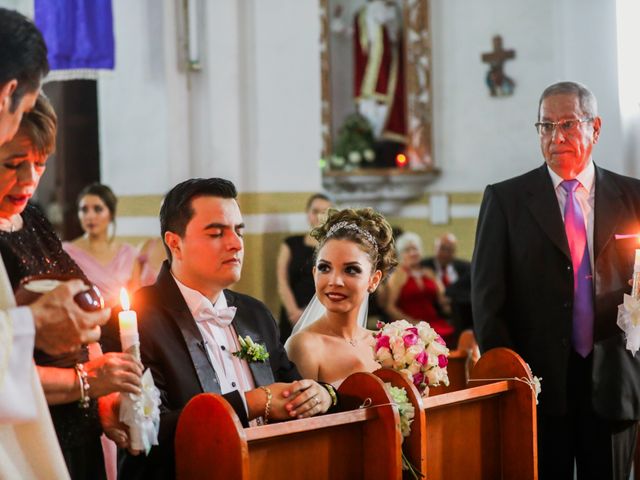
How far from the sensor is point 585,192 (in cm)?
419

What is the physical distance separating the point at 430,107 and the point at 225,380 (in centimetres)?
792

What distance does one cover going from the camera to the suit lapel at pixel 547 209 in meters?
4.07

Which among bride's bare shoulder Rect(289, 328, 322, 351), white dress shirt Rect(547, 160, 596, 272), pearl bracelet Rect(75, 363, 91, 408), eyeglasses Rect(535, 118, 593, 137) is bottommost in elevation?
bride's bare shoulder Rect(289, 328, 322, 351)

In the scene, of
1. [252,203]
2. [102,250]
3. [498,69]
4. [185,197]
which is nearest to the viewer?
[185,197]

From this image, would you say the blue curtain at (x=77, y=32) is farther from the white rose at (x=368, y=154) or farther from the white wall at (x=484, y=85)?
the white wall at (x=484, y=85)

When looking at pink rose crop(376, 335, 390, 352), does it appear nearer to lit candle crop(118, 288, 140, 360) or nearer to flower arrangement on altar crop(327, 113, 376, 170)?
lit candle crop(118, 288, 140, 360)

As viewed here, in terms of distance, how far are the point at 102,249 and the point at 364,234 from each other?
3.41 meters

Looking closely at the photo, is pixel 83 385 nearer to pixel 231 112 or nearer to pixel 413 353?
pixel 413 353

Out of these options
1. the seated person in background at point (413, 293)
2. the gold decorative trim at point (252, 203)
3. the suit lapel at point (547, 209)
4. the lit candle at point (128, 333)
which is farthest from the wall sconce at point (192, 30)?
the lit candle at point (128, 333)

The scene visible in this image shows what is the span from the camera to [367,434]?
3287 mm

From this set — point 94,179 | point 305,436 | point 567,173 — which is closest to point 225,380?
point 305,436

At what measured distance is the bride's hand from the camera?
3176 mm

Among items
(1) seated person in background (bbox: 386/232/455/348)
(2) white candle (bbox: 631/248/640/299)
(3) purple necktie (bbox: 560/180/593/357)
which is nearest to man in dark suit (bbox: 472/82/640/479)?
(3) purple necktie (bbox: 560/180/593/357)

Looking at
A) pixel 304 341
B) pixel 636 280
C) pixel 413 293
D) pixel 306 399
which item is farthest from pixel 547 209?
pixel 413 293
